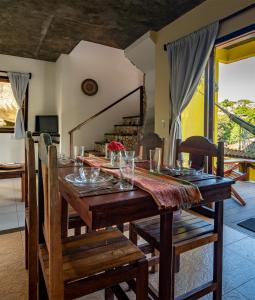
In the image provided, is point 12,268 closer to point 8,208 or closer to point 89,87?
point 8,208

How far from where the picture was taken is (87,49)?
5230mm

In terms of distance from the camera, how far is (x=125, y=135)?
4812 millimetres

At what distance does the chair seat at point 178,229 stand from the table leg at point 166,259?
94mm

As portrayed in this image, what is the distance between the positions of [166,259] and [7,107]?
5138mm

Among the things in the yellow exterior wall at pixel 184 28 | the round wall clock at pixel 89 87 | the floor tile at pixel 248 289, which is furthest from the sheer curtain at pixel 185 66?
the round wall clock at pixel 89 87

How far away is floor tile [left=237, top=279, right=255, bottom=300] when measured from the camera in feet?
4.91

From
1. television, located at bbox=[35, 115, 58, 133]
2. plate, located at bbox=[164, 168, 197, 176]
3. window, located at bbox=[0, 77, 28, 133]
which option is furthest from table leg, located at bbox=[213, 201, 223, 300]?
window, located at bbox=[0, 77, 28, 133]

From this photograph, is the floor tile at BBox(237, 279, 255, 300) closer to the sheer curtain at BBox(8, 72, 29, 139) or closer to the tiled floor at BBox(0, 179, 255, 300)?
the tiled floor at BBox(0, 179, 255, 300)

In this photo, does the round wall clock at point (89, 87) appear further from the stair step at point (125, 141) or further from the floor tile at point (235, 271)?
the floor tile at point (235, 271)

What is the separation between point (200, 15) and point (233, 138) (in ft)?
6.94

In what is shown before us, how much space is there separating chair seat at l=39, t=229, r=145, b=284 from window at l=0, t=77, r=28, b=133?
4647mm

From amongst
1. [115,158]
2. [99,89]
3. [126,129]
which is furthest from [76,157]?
[99,89]

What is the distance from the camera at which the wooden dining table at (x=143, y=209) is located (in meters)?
0.95

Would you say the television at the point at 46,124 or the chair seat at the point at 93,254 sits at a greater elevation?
the television at the point at 46,124
